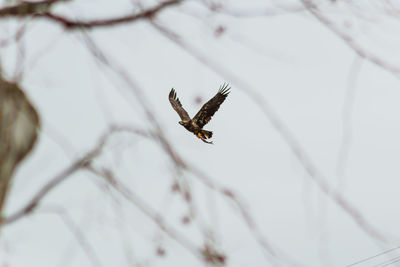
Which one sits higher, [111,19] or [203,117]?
[111,19]

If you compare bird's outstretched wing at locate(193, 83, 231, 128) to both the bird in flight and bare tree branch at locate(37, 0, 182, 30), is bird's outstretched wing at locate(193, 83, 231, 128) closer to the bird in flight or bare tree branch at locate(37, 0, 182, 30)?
the bird in flight

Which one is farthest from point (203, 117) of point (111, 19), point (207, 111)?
point (111, 19)

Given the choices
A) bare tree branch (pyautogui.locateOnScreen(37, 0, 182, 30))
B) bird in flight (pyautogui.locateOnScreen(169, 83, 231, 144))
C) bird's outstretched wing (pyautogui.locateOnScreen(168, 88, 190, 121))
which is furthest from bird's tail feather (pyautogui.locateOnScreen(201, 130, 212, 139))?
bare tree branch (pyautogui.locateOnScreen(37, 0, 182, 30))

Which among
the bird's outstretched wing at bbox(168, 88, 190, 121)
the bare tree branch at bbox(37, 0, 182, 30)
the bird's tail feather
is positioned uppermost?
the bare tree branch at bbox(37, 0, 182, 30)

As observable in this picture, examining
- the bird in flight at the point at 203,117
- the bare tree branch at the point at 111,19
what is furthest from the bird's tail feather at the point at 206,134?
the bare tree branch at the point at 111,19

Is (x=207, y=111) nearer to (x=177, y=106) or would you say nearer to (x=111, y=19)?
(x=177, y=106)

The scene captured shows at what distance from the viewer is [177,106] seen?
988mm

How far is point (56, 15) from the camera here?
2.46m

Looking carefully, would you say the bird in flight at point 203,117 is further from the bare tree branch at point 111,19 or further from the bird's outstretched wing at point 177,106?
the bare tree branch at point 111,19

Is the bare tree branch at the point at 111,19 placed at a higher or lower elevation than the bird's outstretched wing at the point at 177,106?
higher

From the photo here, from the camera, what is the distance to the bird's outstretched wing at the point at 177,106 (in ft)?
3.09

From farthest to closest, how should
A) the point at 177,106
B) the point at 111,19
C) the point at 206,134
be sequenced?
the point at 111,19 < the point at 177,106 < the point at 206,134

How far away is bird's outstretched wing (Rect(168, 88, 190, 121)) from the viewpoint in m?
0.94

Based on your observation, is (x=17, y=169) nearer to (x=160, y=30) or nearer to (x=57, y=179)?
(x=57, y=179)
